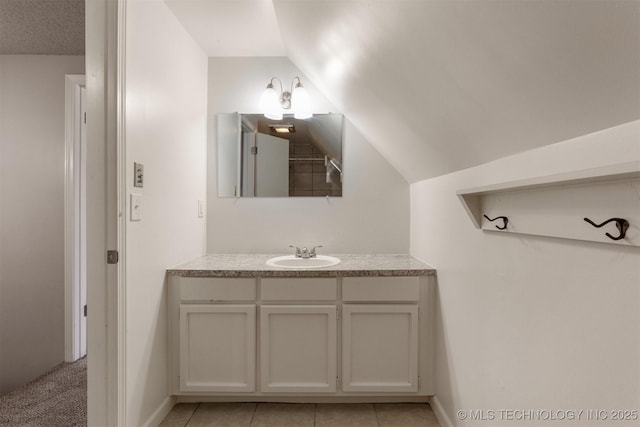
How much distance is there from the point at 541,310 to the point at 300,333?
1.21 metres

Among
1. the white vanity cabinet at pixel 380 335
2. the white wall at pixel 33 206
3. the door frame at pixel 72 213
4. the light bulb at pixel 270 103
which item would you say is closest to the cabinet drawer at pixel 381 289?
the white vanity cabinet at pixel 380 335

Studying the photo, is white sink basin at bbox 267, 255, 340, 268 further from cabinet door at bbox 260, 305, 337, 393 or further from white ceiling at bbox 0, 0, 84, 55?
white ceiling at bbox 0, 0, 84, 55

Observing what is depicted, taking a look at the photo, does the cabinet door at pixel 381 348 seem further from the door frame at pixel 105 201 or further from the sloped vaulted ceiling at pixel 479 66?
the door frame at pixel 105 201

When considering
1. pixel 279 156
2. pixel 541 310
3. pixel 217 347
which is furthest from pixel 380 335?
pixel 279 156

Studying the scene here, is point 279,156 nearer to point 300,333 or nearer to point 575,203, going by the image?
point 300,333

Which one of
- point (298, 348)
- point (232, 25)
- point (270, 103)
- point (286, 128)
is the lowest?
point (298, 348)

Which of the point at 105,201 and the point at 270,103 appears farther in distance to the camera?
the point at 270,103

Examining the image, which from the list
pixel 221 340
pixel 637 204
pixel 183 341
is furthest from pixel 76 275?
pixel 637 204

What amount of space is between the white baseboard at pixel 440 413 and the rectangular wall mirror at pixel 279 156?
4.55 feet

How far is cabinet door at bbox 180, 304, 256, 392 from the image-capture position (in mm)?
1727

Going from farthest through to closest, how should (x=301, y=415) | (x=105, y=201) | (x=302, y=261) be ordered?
1. (x=302, y=261)
2. (x=301, y=415)
3. (x=105, y=201)

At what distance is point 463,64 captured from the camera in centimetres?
86

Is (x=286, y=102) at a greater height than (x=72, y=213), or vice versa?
(x=286, y=102)

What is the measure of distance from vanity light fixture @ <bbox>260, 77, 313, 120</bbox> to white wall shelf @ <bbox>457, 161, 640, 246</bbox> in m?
1.46
